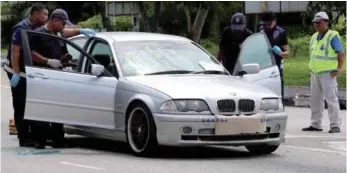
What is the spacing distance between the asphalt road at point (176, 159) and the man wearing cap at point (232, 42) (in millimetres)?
1767

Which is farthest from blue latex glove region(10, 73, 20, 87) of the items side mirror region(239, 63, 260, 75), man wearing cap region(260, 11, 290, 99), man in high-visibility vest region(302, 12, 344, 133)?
man in high-visibility vest region(302, 12, 344, 133)

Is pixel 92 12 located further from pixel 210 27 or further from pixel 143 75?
pixel 143 75

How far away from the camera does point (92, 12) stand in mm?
68000

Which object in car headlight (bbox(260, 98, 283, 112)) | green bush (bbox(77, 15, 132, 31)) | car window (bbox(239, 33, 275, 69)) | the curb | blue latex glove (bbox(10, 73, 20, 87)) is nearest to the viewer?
car headlight (bbox(260, 98, 283, 112))

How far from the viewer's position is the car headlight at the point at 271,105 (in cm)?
982

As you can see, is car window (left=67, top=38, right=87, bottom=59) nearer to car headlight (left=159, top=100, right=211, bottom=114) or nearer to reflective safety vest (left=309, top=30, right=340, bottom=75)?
car headlight (left=159, top=100, right=211, bottom=114)

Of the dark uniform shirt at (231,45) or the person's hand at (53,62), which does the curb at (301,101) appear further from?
the person's hand at (53,62)

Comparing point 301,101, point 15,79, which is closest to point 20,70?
point 15,79

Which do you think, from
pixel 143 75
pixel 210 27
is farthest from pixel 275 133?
pixel 210 27

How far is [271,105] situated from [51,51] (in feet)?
10.0

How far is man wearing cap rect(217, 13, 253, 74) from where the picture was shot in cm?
1309

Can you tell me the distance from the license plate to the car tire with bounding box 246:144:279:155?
0.55 meters

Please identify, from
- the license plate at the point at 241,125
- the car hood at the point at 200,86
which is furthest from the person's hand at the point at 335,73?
the license plate at the point at 241,125

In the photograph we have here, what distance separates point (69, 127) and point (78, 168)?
2357mm
